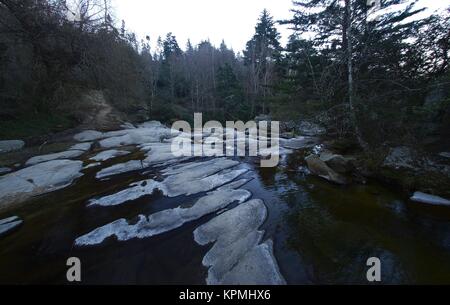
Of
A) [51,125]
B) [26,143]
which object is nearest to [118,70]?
[51,125]

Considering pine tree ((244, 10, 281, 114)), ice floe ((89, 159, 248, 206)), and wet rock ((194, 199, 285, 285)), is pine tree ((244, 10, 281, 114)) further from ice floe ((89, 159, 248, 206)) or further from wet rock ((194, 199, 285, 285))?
wet rock ((194, 199, 285, 285))

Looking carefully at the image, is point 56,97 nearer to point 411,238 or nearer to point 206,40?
point 411,238

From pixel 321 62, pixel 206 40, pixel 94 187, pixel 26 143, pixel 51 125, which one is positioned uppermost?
pixel 206 40

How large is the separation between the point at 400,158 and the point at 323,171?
231cm

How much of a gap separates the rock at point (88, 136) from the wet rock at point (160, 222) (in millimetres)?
10301

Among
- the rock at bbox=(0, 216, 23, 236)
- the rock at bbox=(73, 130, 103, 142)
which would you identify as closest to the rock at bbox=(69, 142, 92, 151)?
the rock at bbox=(73, 130, 103, 142)

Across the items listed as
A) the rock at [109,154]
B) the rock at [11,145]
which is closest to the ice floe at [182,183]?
the rock at [109,154]

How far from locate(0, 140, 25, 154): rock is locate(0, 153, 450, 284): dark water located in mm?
6794

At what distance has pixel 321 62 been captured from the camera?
36.5 ft

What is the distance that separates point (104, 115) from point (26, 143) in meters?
8.23

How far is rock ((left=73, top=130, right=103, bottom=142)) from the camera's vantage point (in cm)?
1308

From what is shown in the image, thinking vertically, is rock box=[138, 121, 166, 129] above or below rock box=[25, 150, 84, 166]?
above

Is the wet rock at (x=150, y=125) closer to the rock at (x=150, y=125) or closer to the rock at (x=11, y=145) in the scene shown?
the rock at (x=150, y=125)

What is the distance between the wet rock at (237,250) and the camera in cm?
317
